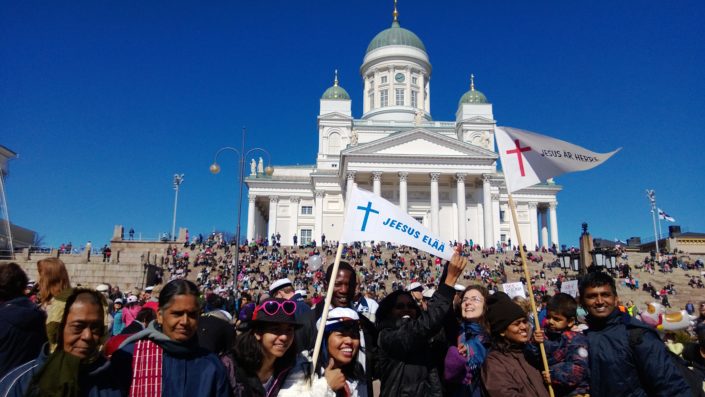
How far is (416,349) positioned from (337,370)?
0.77 meters

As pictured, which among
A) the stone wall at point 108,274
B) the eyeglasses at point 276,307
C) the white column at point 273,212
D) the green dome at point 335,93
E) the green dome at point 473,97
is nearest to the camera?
the eyeglasses at point 276,307

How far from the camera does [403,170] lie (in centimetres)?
4388

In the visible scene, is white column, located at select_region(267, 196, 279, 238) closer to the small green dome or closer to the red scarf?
the small green dome

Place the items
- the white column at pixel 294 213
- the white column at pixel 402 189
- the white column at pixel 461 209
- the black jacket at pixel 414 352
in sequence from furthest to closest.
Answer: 1. the white column at pixel 294 213
2. the white column at pixel 461 209
3. the white column at pixel 402 189
4. the black jacket at pixel 414 352

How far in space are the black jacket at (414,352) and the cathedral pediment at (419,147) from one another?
39787 millimetres

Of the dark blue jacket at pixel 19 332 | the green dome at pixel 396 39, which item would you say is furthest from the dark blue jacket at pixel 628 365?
the green dome at pixel 396 39

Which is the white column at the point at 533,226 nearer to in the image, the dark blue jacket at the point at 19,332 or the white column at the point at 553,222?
the white column at the point at 553,222

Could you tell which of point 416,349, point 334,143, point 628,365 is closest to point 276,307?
point 416,349

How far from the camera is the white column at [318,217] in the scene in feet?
154

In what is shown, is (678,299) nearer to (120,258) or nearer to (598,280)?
(598,280)

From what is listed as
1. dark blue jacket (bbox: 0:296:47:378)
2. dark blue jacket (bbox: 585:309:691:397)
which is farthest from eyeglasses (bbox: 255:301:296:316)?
dark blue jacket (bbox: 585:309:691:397)

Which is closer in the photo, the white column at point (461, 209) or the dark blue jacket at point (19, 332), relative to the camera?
the dark blue jacket at point (19, 332)

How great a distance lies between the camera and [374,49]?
59.8 m

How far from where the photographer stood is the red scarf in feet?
9.42
